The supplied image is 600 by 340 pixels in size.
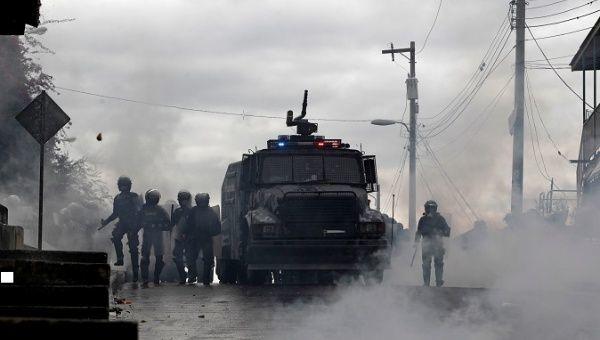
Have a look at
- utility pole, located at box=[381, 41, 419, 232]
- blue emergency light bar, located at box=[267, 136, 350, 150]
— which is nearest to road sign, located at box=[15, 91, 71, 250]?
blue emergency light bar, located at box=[267, 136, 350, 150]

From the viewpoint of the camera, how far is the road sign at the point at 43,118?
1716 cm

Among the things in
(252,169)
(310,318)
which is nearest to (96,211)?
(252,169)

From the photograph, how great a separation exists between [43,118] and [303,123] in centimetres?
689

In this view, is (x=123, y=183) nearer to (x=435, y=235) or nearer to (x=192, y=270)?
(x=192, y=270)

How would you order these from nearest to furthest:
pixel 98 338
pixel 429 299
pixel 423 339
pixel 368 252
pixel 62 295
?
pixel 98 338 < pixel 62 295 < pixel 423 339 < pixel 429 299 < pixel 368 252

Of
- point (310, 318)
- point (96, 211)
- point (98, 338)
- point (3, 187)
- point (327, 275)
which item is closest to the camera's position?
point (98, 338)

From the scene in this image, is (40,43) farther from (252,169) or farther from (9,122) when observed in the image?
(252,169)

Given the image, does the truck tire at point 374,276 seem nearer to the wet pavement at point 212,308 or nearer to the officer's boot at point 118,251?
the wet pavement at point 212,308

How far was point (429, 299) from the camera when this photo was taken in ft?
52.6

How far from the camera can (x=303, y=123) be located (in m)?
22.9

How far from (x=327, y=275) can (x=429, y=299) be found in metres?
6.47

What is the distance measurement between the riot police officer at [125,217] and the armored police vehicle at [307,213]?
7.16 feet

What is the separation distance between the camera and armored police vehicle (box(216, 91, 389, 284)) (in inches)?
808

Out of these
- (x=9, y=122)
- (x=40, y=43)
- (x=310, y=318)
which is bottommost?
(x=310, y=318)
